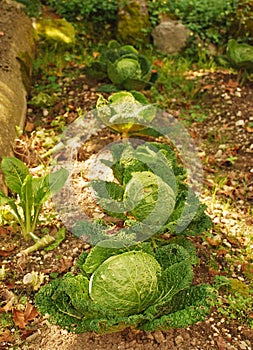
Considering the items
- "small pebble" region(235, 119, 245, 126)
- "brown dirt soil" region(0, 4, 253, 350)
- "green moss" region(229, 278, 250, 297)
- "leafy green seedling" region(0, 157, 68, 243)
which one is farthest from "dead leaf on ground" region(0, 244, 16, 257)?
"small pebble" region(235, 119, 245, 126)

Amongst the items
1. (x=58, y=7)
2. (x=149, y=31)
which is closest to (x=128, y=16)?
(x=149, y=31)

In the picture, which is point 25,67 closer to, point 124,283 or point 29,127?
point 29,127

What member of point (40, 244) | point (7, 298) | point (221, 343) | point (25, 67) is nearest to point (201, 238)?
point (221, 343)

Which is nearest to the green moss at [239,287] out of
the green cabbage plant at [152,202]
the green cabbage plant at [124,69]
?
the green cabbage plant at [152,202]

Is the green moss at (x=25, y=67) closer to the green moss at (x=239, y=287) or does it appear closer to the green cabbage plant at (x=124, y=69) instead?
the green cabbage plant at (x=124, y=69)

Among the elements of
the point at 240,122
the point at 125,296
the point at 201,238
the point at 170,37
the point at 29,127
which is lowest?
the point at 29,127

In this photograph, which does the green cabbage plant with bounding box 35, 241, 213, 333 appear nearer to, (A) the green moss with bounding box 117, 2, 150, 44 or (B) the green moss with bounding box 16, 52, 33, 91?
(B) the green moss with bounding box 16, 52, 33, 91
